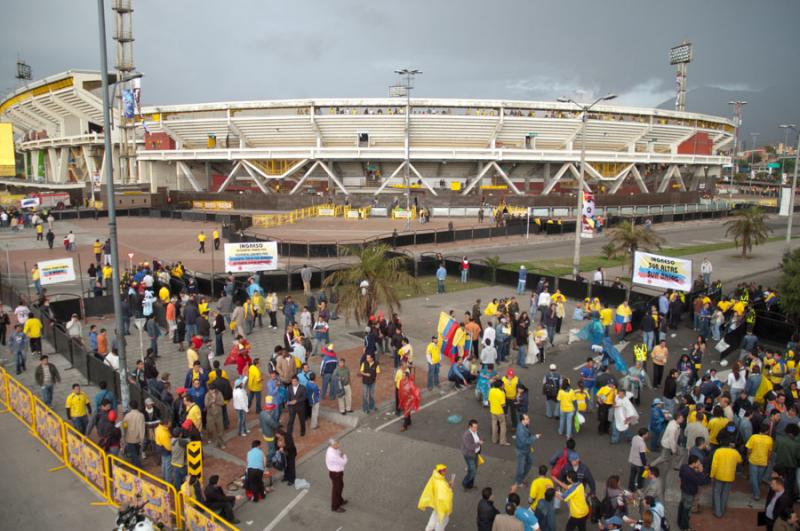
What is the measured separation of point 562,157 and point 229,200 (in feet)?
124

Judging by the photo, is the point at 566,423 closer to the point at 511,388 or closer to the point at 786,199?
the point at 511,388

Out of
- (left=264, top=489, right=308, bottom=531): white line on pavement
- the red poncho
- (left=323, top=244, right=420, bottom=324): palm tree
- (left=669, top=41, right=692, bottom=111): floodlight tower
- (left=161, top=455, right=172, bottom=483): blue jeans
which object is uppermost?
(left=669, top=41, right=692, bottom=111): floodlight tower

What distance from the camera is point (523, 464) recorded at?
31.2 ft

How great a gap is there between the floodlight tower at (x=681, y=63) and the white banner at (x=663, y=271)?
9977 centimetres

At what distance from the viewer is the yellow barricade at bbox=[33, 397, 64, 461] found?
33.7 feet

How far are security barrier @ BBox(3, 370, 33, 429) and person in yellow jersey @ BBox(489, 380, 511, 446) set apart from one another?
350 inches

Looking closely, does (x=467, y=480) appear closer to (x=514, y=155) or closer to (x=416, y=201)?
(x=416, y=201)

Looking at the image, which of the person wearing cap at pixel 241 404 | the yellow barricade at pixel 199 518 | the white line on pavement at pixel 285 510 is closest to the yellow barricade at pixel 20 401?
the person wearing cap at pixel 241 404

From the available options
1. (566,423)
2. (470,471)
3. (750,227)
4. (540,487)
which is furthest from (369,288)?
(750,227)

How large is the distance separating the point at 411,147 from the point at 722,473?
5828 centimetres

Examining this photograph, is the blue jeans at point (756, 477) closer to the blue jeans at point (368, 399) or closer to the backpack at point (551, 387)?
the backpack at point (551, 387)

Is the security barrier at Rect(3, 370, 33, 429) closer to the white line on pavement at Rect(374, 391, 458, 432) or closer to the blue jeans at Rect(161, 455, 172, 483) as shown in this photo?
the blue jeans at Rect(161, 455, 172, 483)

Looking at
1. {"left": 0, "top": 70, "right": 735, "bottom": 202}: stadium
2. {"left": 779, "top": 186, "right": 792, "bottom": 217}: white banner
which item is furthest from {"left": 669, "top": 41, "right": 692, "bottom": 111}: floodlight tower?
{"left": 779, "top": 186, "right": 792, "bottom": 217}: white banner

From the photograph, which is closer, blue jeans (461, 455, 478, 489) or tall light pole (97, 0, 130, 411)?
blue jeans (461, 455, 478, 489)
